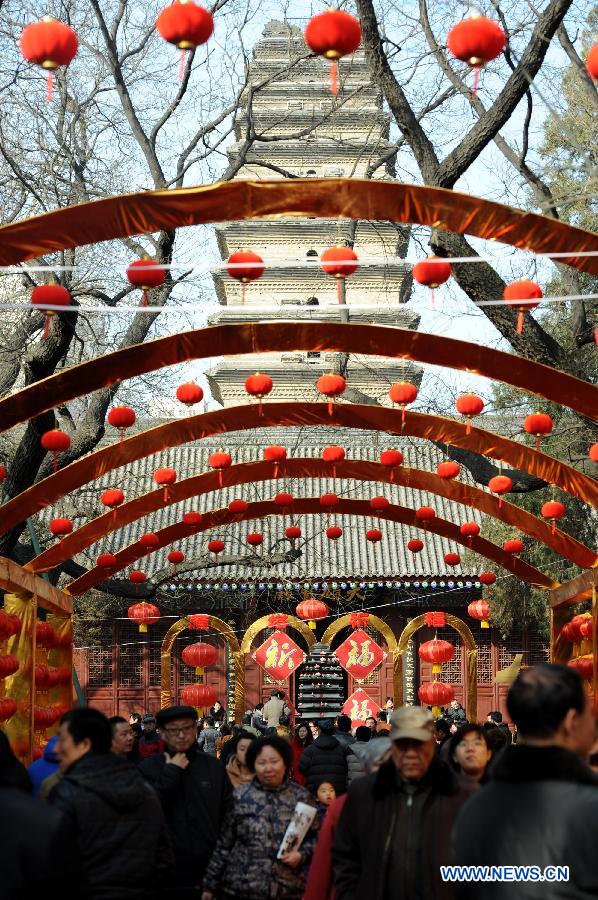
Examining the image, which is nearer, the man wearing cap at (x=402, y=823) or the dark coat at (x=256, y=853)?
the man wearing cap at (x=402, y=823)

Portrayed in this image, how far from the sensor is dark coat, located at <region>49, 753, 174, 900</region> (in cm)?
488

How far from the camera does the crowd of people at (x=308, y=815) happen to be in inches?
143

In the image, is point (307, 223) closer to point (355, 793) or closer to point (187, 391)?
point (187, 391)

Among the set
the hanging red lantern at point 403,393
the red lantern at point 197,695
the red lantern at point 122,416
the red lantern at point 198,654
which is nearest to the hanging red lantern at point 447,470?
the hanging red lantern at point 403,393

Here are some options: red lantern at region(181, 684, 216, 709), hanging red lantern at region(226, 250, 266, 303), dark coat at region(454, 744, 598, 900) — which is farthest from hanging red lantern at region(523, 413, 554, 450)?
red lantern at region(181, 684, 216, 709)

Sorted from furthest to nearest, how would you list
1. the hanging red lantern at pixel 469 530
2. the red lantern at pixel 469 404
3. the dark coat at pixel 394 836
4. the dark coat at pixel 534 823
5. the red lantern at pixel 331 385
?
the hanging red lantern at pixel 469 530, the red lantern at pixel 331 385, the red lantern at pixel 469 404, the dark coat at pixel 394 836, the dark coat at pixel 534 823

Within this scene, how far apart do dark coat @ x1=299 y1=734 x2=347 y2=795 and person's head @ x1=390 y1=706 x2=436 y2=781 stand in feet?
19.8

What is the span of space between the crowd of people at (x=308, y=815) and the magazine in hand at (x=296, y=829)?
11 millimetres

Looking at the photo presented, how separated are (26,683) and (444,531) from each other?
6448 millimetres

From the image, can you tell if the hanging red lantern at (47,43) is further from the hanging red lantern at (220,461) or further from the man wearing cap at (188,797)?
the hanging red lantern at (220,461)

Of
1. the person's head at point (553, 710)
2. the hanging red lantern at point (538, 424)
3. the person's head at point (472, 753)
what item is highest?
the hanging red lantern at point (538, 424)

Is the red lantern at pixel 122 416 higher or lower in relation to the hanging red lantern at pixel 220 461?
lower

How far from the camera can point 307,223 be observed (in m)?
34.5

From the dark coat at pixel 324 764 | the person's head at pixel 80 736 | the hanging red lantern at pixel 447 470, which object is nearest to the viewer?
the person's head at pixel 80 736
